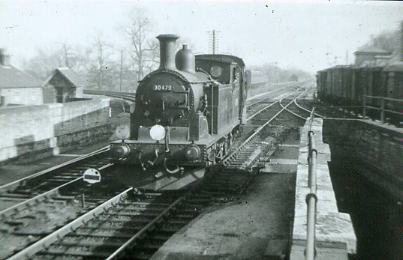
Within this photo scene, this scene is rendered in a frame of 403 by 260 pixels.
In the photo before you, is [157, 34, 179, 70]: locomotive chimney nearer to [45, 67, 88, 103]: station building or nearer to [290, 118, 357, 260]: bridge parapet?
[290, 118, 357, 260]: bridge parapet

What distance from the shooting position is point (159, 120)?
8625 mm

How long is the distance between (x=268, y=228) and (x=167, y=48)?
4480mm

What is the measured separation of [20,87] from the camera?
93.3 ft

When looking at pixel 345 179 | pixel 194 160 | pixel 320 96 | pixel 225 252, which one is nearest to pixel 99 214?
pixel 194 160

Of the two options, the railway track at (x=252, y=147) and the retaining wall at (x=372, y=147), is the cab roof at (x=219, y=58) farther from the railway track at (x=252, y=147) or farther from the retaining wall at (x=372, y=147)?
the retaining wall at (x=372, y=147)

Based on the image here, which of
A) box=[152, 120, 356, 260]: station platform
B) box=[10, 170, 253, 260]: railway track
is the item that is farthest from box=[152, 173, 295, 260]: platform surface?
box=[10, 170, 253, 260]: railway track

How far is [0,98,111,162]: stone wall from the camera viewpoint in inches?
500

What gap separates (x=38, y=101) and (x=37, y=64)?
1990 inches

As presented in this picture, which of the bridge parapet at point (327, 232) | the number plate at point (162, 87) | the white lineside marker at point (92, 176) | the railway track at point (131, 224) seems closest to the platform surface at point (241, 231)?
the railway track at point (131, 224)

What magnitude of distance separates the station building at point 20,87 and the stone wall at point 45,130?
1125 centimetres

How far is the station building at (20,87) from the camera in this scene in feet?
89.4

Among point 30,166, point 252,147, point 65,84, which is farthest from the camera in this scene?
point 65,84

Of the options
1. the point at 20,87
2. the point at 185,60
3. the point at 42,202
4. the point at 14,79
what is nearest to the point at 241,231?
the point at 42,202

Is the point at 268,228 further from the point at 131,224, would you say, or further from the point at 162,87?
the point at 162,87
